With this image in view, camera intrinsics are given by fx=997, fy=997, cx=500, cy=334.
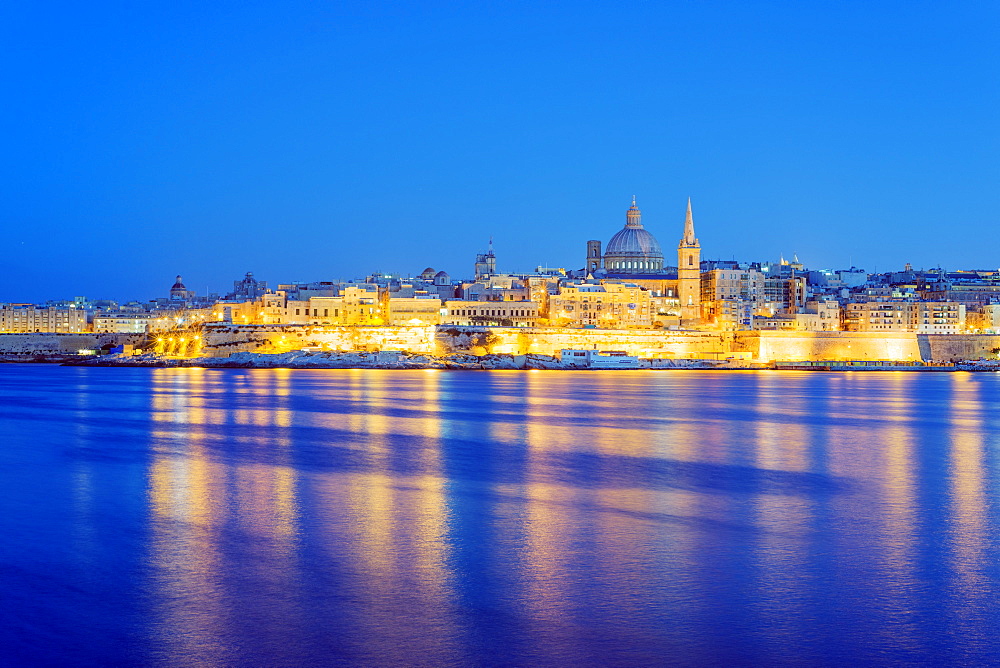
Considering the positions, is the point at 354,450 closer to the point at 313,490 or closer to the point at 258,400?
the point at 313,490

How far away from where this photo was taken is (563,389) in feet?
77.4

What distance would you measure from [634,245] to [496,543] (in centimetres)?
4506

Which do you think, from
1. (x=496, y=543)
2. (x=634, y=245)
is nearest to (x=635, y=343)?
(x=634, y=245)

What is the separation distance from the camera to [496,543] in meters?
6.47

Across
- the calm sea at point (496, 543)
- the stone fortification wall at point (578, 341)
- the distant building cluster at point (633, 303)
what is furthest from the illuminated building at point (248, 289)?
the calm sea at point (496, 543)

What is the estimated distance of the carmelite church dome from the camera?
4991 centimetres

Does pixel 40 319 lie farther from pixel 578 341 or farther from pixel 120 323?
pixel 578 341

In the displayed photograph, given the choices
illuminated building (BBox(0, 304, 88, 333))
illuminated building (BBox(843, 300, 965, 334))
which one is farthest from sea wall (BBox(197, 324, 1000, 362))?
illuminated building (BBox(0, 304, 88, 333))

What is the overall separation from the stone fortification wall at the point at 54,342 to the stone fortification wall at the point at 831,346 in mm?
25306

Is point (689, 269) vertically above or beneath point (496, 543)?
above

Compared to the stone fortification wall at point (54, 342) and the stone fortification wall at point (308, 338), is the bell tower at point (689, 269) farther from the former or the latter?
the stone fortification wall at point (54, 342)

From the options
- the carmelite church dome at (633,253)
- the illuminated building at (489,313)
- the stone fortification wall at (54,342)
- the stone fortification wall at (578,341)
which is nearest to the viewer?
the stone fortification wall at (578,341)

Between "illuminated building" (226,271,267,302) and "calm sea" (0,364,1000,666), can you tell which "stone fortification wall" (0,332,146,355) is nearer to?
"illuminated building" (226,271,267,302)

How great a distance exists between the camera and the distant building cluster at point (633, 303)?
1604 inches
